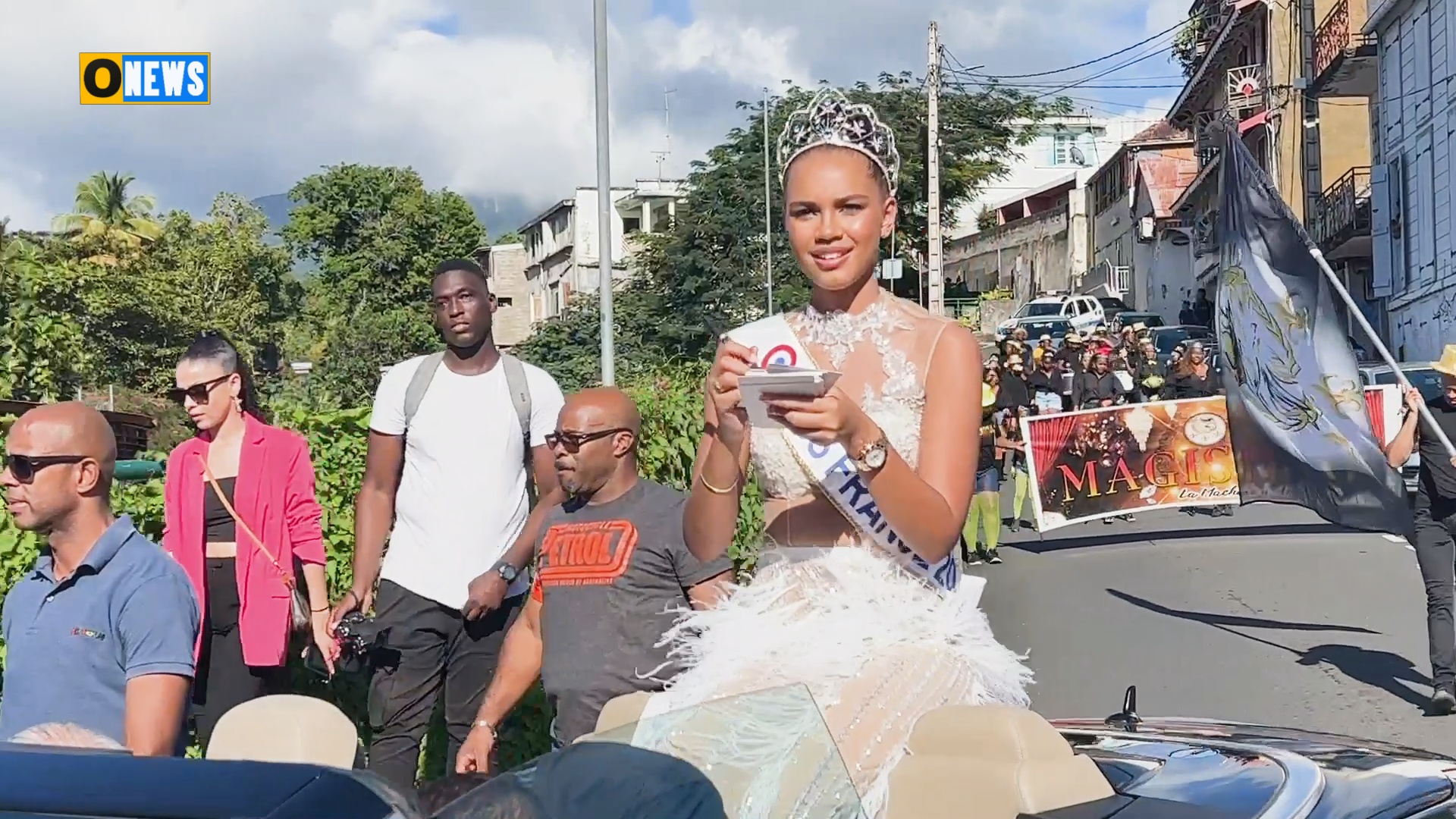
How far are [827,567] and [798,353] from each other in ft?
1.40

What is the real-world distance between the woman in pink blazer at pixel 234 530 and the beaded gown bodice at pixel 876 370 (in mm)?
2631

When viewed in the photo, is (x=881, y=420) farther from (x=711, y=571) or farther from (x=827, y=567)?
(x=711, y=571)

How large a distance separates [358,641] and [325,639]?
157mm

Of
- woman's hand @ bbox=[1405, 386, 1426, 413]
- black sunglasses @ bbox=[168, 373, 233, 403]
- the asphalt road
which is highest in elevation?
black sunglasses @ bbox=[168, 373, 233, 403]

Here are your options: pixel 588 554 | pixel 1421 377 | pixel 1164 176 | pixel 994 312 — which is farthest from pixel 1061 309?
pixel 588 554

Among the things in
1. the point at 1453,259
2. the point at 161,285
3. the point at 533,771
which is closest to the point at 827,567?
the point at 533,771

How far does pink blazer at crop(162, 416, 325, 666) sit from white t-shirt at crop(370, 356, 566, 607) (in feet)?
1.11

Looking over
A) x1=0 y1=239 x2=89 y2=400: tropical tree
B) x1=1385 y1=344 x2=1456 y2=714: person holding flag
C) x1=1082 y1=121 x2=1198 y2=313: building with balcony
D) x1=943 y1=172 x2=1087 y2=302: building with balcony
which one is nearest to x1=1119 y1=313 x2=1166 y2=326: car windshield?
x1=1082 y1=121 x2=1198 y2=313: building with balcony

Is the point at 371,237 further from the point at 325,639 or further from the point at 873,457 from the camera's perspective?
the point at 873,457

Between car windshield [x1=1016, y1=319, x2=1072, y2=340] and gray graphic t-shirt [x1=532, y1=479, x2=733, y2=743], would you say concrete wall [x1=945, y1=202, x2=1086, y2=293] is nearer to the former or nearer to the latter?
car windshield [x1=1016, y1=319, x2=1072, y2=340]

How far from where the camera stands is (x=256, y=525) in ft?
→ 16.3

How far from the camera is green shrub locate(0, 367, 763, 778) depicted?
17.9 ft

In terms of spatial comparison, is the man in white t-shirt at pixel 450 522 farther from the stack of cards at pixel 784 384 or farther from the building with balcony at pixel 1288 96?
the building with balcony at pixel 1288 96

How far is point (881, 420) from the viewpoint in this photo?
2.77 meters
